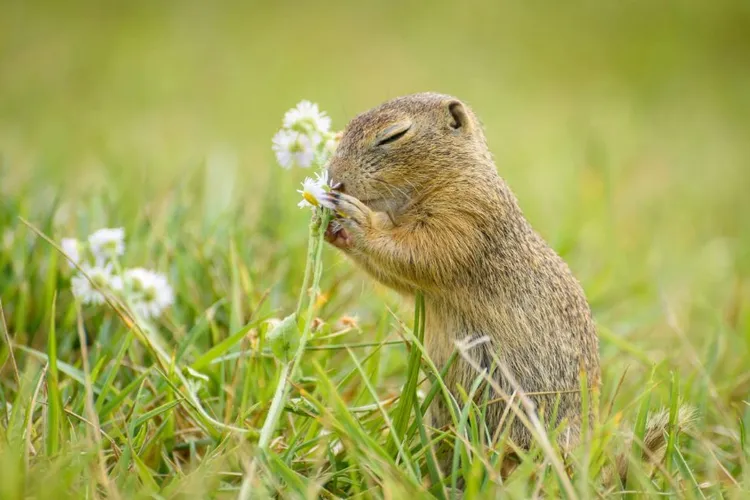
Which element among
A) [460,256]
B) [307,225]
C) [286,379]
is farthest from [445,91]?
[286,379]

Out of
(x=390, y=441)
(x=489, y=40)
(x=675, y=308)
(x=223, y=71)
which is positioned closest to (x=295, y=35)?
(x=223, y=71)

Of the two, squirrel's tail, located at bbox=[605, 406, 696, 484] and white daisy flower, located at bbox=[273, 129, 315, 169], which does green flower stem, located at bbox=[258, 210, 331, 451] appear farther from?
squirrel's tail, located at bbox=[605, 406, 696, 484]

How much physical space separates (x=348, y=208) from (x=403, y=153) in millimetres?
453

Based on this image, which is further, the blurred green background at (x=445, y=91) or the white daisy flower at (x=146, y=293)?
the blurred green background at (x=445, y=91)

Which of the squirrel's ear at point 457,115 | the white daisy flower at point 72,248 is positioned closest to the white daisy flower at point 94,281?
the white daisy flower at point 72,248

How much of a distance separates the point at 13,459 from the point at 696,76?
1204 centimetres

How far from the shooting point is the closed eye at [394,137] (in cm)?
338

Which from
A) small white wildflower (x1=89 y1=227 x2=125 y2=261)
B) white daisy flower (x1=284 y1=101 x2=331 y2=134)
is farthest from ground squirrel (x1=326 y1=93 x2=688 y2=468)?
small white wildflower (x1=89 y1=227 x2=125 y2=261)

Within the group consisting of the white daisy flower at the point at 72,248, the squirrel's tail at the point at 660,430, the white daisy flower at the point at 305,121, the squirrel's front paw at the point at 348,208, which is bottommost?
the squirrel's tail at the point at 660,430

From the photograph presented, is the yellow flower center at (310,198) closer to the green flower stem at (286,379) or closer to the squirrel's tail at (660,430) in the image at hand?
the green flower stem at (286,379)

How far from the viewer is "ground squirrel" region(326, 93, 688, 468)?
3174 mm

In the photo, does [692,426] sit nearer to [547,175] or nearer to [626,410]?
[626,410]

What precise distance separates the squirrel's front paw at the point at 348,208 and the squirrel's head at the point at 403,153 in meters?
0.15

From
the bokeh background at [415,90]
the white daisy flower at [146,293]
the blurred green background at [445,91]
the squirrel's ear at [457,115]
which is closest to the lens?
the white daisy flower at [146,293]
